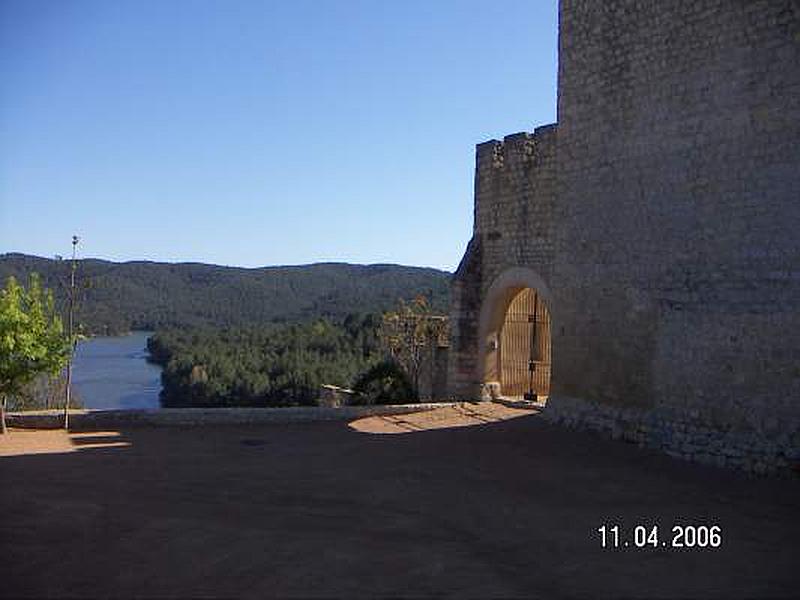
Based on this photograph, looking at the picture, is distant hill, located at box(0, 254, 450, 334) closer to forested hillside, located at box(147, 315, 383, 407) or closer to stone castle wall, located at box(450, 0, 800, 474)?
forested hillside, located at box(147, 315, 383, 407)

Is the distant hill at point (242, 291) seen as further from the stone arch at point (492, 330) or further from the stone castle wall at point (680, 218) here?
the stone castle wall at point (680, 218)

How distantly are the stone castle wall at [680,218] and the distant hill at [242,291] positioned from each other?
177ft

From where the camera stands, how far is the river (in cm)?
4853

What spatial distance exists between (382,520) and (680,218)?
18.0ft

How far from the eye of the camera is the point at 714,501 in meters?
7.28

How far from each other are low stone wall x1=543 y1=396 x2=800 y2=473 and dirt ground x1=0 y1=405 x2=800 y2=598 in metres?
0.21

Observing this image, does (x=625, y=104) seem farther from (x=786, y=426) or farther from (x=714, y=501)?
(x=714, y=501)

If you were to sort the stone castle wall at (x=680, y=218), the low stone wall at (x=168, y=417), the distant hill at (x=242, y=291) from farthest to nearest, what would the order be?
the distant hill at (x=242, y=291)
the low stone wall at (x=168, y=417)
the stone castle wall at (x=680, y=218)

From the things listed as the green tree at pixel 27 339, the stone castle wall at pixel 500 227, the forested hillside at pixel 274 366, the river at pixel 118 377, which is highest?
the stone castle wall at pixel 500 227

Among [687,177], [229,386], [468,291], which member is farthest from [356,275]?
[687,177]

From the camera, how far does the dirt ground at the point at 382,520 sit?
16.3 feet

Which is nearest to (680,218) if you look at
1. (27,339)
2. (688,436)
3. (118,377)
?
(688,436)

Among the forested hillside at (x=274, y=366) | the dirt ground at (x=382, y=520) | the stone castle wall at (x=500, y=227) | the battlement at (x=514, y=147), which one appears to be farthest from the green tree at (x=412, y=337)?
the forested hillside at (x=274, y=366)

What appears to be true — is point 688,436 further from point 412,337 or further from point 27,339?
point 412,337
